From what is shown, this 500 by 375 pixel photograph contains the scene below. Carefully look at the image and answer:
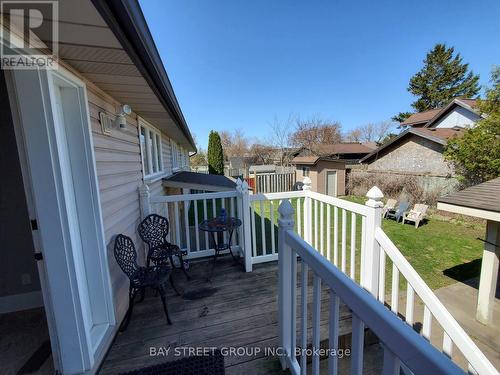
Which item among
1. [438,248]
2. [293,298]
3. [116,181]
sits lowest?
[438,248]

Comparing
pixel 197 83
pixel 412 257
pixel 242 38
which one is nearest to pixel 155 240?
pixel 412 257

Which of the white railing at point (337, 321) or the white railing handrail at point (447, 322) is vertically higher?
the white railing at point (337, 321)

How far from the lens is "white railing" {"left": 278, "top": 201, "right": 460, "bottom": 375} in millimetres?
597

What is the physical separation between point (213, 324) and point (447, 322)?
6.13 ft

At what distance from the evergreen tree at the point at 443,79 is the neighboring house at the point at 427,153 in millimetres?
6960

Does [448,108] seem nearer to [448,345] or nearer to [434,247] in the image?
[434,247]

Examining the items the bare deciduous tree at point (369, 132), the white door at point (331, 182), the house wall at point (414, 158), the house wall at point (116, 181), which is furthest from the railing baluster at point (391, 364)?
the bare deciduous tree at point (369, 132)

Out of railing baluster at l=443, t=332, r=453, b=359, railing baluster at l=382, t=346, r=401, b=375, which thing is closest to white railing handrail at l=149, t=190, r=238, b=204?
railing baluster at l=443, t=332, r=453, b=359

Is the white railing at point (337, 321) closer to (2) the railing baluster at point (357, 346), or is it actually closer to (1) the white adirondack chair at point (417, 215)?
(2) the railing baluster at point (357, 346)

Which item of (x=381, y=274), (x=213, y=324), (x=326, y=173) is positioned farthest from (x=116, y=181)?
(x=326, y=173)

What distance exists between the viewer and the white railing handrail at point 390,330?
550 millimetres

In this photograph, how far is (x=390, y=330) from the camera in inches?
26.9

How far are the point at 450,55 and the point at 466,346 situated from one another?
2611cm

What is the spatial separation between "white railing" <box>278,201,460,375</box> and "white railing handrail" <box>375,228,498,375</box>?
0.99m
